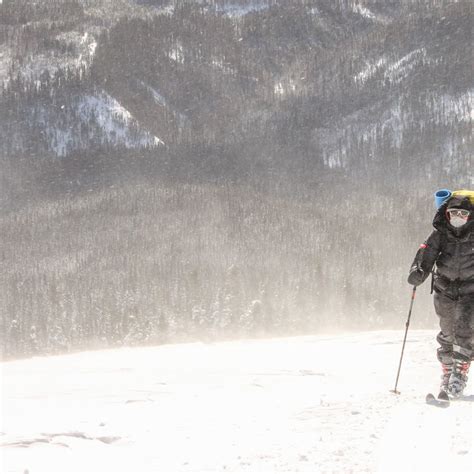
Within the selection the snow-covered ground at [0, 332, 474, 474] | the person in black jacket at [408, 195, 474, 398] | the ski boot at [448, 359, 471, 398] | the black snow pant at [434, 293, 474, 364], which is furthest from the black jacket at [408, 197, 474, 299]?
the snow-covered ground at [0, 332, 474, 474]

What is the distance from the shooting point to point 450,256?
11.3m

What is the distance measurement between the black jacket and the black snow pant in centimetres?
13

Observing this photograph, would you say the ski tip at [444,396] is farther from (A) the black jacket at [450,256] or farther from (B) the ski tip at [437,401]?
(A) the black jacket at [450,256]

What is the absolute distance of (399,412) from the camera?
30.9 ft

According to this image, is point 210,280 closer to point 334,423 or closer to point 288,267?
point 288,267

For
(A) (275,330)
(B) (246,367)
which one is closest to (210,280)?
(A) (275,330)

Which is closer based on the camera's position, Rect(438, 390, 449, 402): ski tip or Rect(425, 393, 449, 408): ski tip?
Rect(425, 393, 449, 408): ski tip

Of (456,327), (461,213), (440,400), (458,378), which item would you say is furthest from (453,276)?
(440,400)

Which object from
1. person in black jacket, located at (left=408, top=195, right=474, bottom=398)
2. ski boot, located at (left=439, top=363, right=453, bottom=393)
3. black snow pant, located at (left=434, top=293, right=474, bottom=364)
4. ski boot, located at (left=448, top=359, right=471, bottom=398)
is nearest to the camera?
ski boot, located at (left=448, top=359, right=471, bottom=398)

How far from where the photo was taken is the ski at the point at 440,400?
9755 millimetres

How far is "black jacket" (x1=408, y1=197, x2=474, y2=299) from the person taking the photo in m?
11.1

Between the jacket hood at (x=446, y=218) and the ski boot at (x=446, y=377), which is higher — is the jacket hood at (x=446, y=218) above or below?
above

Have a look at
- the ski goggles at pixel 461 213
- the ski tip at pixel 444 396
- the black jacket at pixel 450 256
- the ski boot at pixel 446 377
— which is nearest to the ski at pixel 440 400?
the ski tip at pixel 444 396

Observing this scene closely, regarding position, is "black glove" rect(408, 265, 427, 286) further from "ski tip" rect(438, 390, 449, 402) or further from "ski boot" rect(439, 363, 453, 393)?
"ski tip" rect(438, 390, 449, 402)
